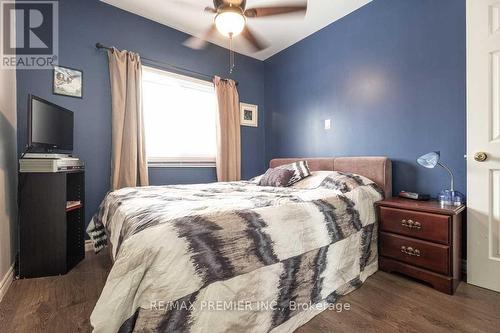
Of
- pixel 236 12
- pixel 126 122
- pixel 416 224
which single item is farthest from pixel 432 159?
pixel 126 122

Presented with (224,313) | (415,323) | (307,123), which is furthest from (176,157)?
(415,323)

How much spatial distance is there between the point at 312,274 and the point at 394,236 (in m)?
0.91

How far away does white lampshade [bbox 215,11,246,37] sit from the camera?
1.71m

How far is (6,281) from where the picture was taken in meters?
1.66

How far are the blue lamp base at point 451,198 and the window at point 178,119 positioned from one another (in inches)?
103

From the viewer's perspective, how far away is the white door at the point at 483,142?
5.30 ft

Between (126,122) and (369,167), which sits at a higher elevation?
(126,122)

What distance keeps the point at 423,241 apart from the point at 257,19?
2699 millimetres

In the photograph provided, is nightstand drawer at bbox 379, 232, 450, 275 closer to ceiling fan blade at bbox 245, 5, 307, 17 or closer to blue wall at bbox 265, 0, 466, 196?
blue wall at bbox 265, 0, 466, 196

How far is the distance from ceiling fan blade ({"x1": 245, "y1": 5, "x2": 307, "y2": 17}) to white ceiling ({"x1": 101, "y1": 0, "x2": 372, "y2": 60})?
0.39ft

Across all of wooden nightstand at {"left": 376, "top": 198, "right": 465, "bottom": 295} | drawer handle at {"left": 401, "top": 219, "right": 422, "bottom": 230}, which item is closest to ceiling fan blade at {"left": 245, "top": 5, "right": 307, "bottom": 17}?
wooden nightstand at {"left": 376, "top": 198, "right": 465, "bottom": 295}

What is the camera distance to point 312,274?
4.55 feet

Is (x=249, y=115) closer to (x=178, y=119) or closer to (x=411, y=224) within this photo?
(x=178, y=119)

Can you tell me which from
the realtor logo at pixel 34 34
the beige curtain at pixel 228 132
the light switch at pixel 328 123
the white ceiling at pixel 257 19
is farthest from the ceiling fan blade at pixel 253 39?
the realtor logo at pixel 34 34
